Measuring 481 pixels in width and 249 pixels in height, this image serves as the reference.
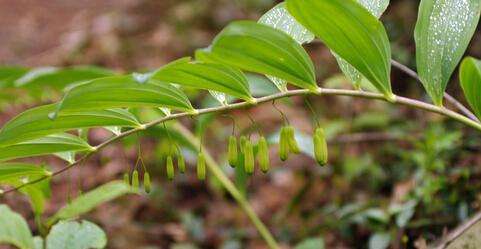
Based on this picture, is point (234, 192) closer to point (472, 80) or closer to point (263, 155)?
point (263, 155)

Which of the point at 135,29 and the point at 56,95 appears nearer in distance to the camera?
the point at 56,95

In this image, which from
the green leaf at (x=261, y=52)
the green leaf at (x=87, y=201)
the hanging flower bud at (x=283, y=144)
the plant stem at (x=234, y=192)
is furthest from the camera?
the plant stem at (x=234, y=192)

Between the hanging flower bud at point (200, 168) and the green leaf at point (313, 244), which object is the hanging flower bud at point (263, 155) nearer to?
the hanging flower bud at point (200, 168)

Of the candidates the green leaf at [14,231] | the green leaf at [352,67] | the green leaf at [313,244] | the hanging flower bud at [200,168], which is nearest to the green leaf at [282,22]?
the green leaf at [352,67]

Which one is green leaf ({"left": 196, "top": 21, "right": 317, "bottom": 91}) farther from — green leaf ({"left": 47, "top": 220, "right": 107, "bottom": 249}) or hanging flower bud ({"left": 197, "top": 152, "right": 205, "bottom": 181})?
green leaf ({"left": 47, "top": 220, "right": 107, "bottom": 249})

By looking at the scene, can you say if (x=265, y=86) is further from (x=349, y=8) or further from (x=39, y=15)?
(x=39, y=15)

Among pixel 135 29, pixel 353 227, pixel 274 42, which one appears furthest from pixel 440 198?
pixel 135 29
